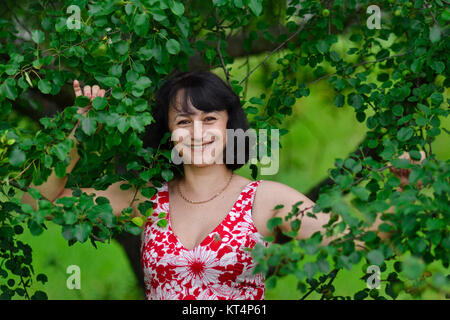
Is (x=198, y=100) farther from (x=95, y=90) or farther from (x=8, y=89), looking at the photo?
(x=8, y=89)

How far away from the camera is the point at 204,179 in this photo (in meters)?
2.24

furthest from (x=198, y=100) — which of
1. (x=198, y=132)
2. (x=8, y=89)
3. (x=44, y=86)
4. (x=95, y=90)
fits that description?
(x=8, y=89)

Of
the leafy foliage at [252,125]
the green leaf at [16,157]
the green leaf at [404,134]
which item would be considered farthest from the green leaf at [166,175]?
the green leaf at [404,134]

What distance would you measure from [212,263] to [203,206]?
0.23 metres

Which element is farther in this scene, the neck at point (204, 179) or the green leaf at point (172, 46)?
the neck at point (204, 179)

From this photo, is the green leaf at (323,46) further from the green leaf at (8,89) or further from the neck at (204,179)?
the green leaf at (8,89)

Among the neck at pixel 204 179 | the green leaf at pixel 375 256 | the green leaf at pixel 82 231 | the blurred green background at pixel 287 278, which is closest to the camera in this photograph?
the green leaf at pixel 375 256

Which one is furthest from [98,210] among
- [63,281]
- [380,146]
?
[63,281]

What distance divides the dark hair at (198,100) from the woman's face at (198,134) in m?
0.02

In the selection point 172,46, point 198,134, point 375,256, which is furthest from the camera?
point 198,134

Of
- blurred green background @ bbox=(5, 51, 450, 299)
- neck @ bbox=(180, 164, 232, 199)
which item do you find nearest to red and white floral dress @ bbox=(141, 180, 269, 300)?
neck @ bbox=(180, 164, 232, 199)

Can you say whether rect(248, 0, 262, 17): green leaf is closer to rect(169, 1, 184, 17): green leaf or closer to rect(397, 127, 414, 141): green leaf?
rect(169, 1, 184, 17): green leaf

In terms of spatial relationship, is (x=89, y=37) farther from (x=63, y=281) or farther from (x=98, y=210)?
(x=63, y=281)

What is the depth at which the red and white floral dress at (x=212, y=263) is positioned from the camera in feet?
6.82
